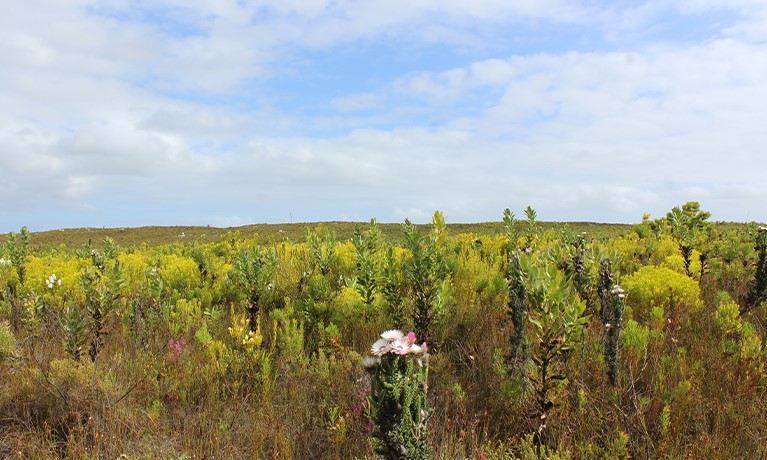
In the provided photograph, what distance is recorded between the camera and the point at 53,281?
6.57m

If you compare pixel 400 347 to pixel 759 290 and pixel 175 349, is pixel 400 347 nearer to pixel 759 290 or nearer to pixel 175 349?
pixel 175 349

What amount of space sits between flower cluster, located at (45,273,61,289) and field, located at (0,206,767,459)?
0.52 m

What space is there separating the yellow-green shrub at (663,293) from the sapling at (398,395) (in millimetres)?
4136

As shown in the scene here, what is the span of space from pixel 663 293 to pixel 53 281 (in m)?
7.97

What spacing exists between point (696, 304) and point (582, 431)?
3.14 meters

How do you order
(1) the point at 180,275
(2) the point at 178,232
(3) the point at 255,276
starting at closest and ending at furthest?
(3) the point at 255,276 < (1) the point at 180,275 < (2) the point at 178,232

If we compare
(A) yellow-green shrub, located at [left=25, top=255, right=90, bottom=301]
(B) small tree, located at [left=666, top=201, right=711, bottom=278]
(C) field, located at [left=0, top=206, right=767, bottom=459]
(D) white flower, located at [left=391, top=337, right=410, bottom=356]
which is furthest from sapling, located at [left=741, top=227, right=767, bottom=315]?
(A) yellow-green shrub, located at [left=25, top=255, right=90, bottom=301]

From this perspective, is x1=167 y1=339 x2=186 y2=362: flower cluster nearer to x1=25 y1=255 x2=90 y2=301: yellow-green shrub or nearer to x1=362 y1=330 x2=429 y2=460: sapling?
x1=25 y1=255 x2=90 y2=301: yellow-green shrub

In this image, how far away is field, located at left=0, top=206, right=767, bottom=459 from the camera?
321cm

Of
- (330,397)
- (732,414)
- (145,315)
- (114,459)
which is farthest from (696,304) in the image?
(145,315)

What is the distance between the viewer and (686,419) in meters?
3.44

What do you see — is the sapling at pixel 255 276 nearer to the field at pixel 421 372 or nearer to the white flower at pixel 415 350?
the field at pixel 421 372

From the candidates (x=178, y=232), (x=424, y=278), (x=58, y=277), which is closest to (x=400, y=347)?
(x=424, y=278)

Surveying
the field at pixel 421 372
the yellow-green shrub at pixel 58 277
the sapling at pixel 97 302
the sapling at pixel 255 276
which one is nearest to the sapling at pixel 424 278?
the field at pixel 421 372
